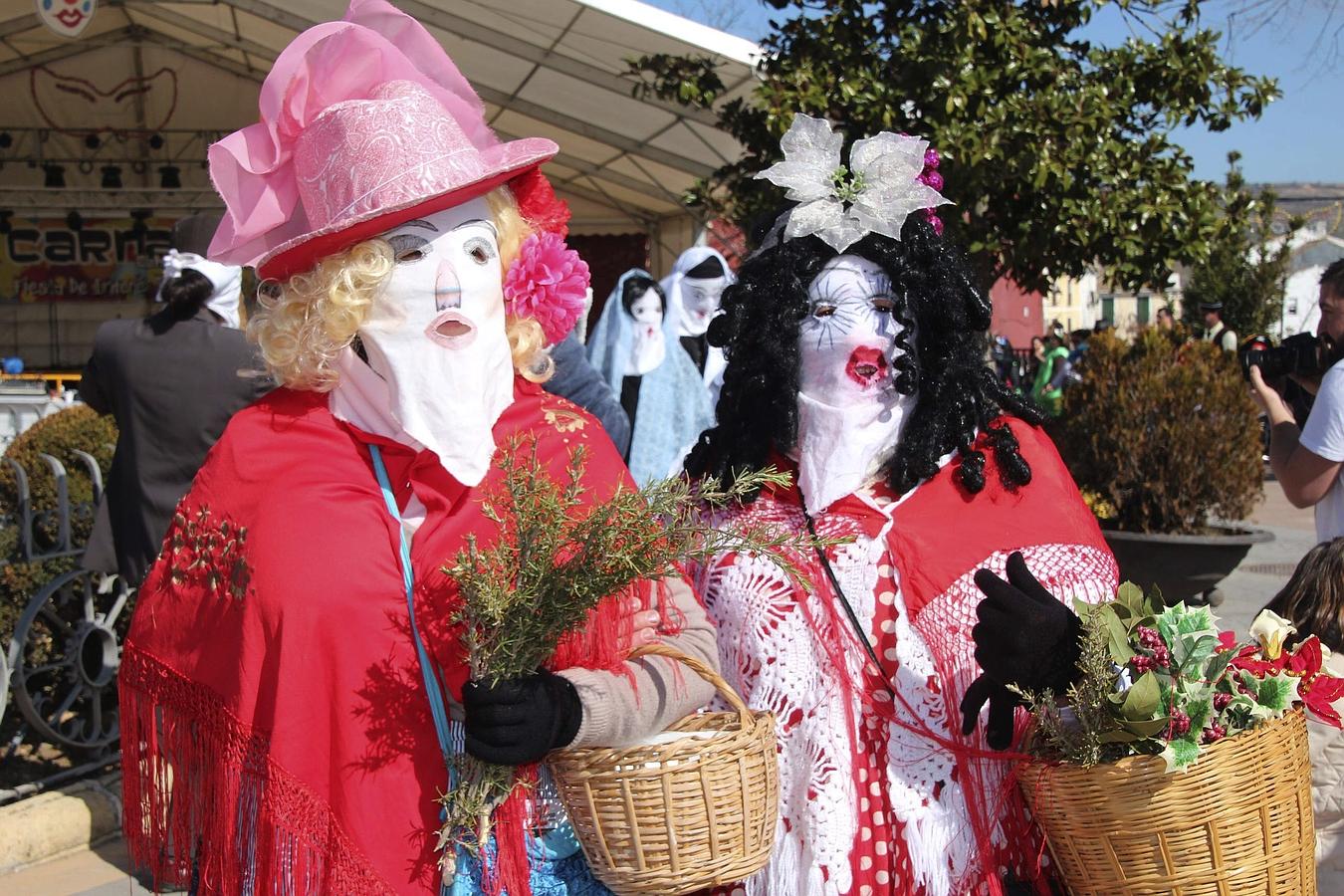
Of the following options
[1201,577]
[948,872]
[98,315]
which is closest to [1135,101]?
[1201,577]

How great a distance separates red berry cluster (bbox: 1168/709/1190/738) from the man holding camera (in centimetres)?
220

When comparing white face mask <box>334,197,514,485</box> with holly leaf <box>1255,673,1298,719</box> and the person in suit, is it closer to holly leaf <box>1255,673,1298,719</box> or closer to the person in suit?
holly leaf <box>1255,673,1298,719</box>

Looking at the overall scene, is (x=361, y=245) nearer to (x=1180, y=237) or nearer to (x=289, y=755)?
(x=289, y=755)

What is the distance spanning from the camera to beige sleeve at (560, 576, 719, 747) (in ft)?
5.88

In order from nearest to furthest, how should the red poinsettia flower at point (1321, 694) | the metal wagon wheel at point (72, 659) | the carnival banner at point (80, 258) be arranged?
the red poinsettia flower at point (1321, 694), the metal wagon wheel at point (72, 659), the carnival banner at point (80, 258)

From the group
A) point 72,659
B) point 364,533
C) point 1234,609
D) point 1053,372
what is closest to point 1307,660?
point 364,533

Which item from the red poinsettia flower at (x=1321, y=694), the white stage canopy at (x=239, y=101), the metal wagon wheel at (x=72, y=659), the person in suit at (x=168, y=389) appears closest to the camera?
the red poinsettia flower at (x=1321, y=694)

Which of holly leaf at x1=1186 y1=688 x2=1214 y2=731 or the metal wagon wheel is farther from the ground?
holly leaf at x1=1186 y1=688 x2=1214 y2=731

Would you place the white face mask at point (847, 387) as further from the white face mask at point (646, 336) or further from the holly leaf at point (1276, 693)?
the white face mask at point (646, 336)

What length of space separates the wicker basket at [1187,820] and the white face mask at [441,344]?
989mm

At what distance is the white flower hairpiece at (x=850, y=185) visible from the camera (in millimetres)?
2467

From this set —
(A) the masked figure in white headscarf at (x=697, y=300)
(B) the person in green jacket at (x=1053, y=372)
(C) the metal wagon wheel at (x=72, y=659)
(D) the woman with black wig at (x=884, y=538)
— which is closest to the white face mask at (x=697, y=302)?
(A) the masked figure in white headscarf at (x=697, y=300)

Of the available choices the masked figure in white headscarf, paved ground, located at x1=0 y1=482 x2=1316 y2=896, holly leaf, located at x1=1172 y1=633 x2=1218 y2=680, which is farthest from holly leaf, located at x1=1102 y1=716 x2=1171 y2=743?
the masked figure in white headscarf

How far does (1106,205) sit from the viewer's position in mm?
6125
